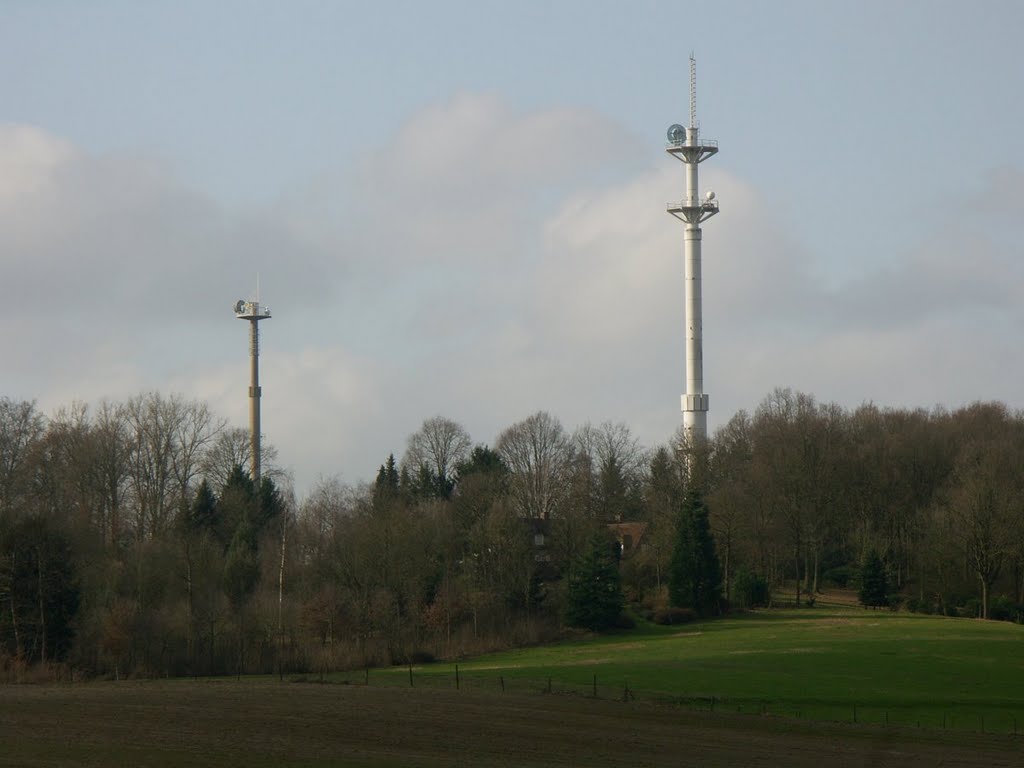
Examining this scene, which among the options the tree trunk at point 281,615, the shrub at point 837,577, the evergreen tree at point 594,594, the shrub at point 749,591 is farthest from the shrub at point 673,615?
the tree trunk at point 281,615

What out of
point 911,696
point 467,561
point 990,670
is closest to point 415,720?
point 911,696

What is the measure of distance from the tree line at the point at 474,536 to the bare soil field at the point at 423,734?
51.9 feet

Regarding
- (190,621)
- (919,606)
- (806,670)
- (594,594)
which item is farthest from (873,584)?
(190,621)

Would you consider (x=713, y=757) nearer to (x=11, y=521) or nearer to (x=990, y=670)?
(x=990, y=670)

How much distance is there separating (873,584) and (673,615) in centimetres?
1355

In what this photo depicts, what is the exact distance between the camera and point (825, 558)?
301 ft

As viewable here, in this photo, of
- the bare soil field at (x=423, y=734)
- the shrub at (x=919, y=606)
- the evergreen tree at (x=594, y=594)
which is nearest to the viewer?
the bare soil field at (x=423, y=734)

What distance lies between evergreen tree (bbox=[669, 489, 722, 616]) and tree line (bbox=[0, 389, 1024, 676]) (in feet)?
0.44

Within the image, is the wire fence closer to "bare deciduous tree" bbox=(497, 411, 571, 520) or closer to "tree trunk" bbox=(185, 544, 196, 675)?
"tree trunk" bbox=(185, 544, 196, 675)

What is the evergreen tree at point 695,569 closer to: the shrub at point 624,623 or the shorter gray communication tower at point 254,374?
the shrub at point 624,623

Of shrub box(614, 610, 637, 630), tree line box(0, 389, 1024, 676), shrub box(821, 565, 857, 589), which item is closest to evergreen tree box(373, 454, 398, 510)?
tree line box(0, 389, 1024, 676)

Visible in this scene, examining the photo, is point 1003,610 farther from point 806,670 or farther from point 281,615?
point 281,615

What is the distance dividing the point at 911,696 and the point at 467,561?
34085mm

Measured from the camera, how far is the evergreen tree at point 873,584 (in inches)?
3088
